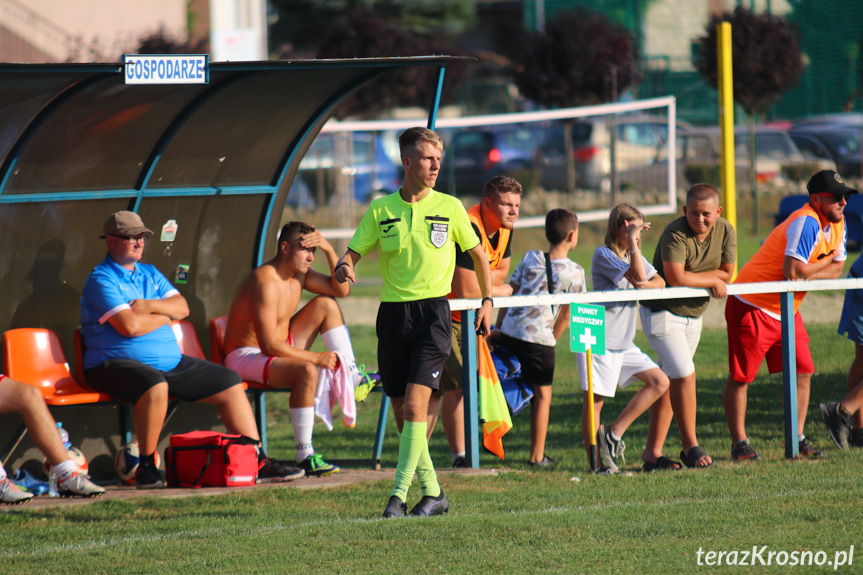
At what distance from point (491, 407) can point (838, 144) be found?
18662mm

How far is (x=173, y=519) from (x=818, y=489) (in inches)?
133

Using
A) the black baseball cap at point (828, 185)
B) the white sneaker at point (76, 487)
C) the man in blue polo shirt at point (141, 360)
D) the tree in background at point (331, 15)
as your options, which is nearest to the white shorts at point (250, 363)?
the man in blue polo shirt at point (141, 360)

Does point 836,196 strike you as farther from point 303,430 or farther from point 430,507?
point 303,430

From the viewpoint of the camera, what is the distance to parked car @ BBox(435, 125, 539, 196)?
24252 millimetres

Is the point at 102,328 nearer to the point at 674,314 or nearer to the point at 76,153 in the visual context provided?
the point at 76,153

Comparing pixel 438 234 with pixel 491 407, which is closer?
pixel 438 234

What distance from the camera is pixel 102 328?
7090 millimetres

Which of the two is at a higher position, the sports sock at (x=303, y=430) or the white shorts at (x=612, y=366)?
the white shorts at (x=612, y=366)

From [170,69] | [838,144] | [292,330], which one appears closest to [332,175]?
[838,144]

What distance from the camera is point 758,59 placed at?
2395 cm

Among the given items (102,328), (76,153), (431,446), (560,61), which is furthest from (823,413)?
(560,61)

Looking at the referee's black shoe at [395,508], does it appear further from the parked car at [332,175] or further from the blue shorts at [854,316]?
the parked car at [332,175]

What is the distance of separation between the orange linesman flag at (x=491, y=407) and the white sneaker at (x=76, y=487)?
2.27m

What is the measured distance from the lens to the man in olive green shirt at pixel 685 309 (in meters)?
6.90
